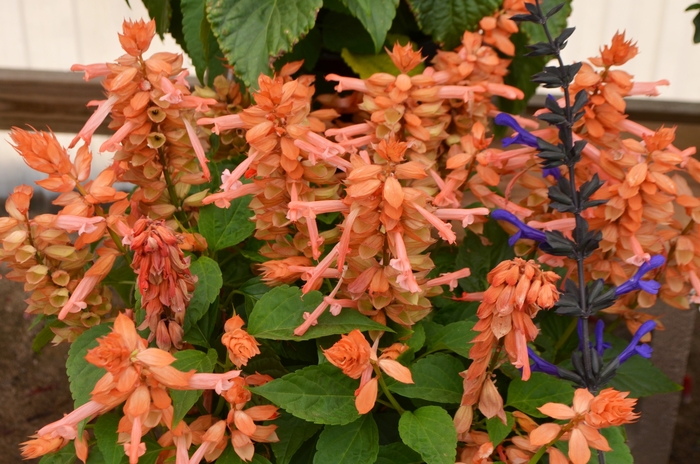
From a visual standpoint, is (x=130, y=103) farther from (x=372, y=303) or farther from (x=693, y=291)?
(x=693, y=291)

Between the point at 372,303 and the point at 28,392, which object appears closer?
the point at 372,303

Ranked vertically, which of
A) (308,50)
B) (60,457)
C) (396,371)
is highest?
(308,50)

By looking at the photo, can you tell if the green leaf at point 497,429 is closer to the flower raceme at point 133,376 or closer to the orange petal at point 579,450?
the orange petal at point 579,450

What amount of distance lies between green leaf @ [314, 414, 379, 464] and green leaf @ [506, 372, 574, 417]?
0.28 feet

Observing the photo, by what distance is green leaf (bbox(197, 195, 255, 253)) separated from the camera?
434 millimetres

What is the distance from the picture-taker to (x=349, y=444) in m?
0.36

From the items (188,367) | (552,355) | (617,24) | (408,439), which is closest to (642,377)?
(552,355)

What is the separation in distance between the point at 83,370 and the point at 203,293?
77mm

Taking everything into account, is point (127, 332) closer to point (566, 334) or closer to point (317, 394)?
point (317, 394)

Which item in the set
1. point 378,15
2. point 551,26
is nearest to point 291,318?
point 378,15

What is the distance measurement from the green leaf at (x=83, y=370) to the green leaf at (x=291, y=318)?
0.29 ft

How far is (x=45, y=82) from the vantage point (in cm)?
99

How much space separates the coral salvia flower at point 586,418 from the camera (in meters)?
0.29

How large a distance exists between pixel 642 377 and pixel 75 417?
38cm
